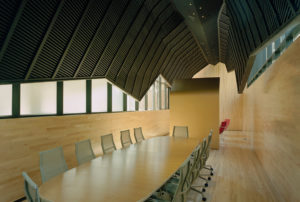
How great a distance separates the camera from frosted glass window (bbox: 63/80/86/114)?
19.8 ft

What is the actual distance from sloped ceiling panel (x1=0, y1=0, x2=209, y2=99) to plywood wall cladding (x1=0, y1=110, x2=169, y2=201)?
1068 millimetres

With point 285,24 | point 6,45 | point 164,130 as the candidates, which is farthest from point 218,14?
point 164,130

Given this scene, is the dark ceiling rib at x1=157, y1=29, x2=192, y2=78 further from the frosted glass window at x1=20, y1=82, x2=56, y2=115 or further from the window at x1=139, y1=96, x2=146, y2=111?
the frosted glass window at x1=20, y1=82, x2=56, y2=115

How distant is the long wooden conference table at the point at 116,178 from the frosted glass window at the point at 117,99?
451 centimetres

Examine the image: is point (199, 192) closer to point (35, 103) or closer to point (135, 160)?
point (135, 160)

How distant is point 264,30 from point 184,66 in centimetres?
1178

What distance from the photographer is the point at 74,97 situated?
6355mm

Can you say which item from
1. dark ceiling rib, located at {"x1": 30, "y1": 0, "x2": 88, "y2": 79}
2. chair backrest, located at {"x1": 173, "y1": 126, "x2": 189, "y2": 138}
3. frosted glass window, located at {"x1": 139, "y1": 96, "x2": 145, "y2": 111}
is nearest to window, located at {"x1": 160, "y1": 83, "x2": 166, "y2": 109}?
frosted glass window, located at {"x1": 139, "y1": 96, "x2": 145, "y2": 111}

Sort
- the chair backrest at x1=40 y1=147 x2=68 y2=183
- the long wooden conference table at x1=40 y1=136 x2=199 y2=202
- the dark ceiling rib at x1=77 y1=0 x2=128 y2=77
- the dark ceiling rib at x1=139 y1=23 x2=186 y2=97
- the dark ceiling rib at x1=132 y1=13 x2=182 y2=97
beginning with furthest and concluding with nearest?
the dark ceiling rib at x1=139 y1=23 x2=186 y2=97 < the dark ceiling rib at x1=132 y1=13 x2=182 y2=97 < the dark ceiling rib at x1=77 y1=0 x2=128 y2=77 < the chair backrest at x1=40 y1=147 x2=68 y2=183 < the long wooden conference table at x1=40 y1=136 x2=199 y2=202

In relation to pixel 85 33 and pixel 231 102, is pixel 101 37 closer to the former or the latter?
pixel 85 33

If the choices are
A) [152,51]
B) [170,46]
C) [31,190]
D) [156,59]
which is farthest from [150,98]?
[31,190]

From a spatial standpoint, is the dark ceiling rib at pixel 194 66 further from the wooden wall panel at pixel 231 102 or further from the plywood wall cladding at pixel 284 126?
the plywood wall cladding at pixel 284 126

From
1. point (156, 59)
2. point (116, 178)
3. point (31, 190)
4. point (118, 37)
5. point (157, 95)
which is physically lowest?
point (116, 178)

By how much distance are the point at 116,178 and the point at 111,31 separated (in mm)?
4459
